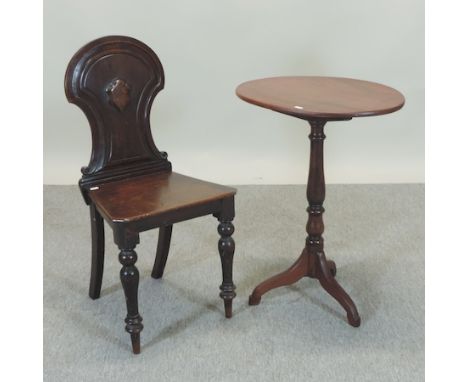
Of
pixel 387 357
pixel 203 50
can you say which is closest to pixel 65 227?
pixel 203 50

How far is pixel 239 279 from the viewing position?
3234mm

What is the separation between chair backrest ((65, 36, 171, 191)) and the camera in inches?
109

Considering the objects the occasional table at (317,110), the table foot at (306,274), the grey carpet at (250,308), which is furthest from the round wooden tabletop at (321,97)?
the grey carpet at (250,308)

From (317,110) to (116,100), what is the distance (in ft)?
2.79

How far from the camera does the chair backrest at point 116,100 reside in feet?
9.05

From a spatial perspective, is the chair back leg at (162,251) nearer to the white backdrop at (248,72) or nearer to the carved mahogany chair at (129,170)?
the carved mahogany chair at (129,170)

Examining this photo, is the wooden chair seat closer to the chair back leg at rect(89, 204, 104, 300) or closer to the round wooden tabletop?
the chair back leg at rect(89, 204, 104, 300)

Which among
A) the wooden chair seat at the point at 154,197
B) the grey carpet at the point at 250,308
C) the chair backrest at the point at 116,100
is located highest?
the chair backrest at the point at 116,100

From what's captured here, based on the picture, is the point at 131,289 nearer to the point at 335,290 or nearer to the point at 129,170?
the point at 129,170

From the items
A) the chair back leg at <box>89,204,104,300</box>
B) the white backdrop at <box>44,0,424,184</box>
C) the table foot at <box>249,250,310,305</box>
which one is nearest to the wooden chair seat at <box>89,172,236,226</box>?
the chair back leg at <box>89,204,104,300</box>

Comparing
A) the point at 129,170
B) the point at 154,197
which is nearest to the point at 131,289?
the point at 154,197

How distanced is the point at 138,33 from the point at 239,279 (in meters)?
1.77

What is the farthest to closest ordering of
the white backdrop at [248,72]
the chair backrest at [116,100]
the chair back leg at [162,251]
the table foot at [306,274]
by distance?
1. the white backdrop at [248,72]
2. the chair back leg at [162,251]
3. the table foot at [306,274]
4. the chair backrest at [116,100]

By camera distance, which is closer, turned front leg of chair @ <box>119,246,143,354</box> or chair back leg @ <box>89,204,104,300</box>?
turned front leg of chair @ <box>119,246,143,354</box>
